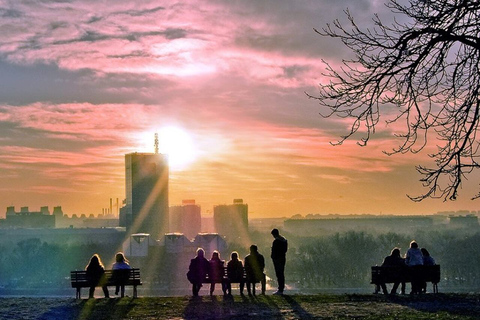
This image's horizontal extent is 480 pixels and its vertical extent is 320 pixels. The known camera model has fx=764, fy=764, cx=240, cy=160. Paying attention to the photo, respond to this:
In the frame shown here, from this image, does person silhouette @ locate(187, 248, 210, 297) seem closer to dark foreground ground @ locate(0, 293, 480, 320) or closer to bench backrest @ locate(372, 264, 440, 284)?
dark foreground ground @ locate(0, 293, 480, 320)

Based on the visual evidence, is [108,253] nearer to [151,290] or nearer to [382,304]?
[151,290]

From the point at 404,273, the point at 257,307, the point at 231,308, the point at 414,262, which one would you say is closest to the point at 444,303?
the point at 404,273

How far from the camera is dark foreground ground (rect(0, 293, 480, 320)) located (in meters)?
17.4

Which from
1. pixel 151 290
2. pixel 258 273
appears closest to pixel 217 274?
pixel 258 273

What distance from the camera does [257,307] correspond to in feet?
62.0

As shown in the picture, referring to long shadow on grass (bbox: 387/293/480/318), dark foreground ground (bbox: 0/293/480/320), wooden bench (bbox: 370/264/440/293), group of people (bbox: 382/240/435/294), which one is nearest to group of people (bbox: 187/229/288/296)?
dark foreground ground (bbox: 0/293/480/320)

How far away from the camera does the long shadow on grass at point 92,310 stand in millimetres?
17828

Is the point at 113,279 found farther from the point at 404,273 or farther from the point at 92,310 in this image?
the point at 404,273

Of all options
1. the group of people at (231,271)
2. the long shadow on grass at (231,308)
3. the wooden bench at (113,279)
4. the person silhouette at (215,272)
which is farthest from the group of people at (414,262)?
the wooden bench at (113,279)

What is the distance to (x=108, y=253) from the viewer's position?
153 metres

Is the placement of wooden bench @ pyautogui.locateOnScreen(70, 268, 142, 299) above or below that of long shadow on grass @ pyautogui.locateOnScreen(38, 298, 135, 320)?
above

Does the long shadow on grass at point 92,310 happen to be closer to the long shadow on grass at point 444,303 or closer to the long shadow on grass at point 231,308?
the long shadow on grass at point 231,308

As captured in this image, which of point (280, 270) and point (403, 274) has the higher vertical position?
point (280, 270)

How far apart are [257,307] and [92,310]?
4075 mm
